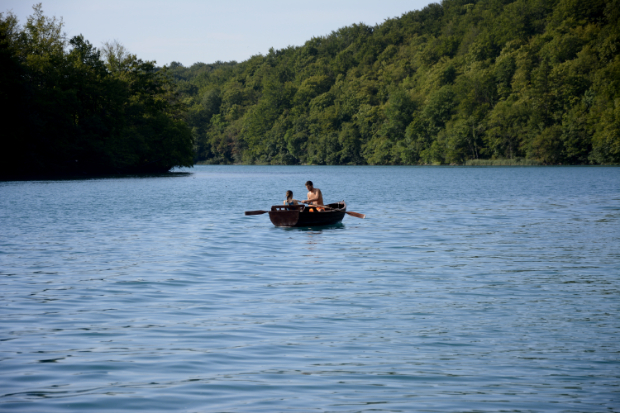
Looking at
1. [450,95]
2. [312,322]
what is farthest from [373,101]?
[312,322]

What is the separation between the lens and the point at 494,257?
17188 mm

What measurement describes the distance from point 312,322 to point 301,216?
47.7ft

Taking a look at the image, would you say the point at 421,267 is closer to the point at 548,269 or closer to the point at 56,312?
the point at 548,269

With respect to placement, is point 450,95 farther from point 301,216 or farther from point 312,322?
point 312,322

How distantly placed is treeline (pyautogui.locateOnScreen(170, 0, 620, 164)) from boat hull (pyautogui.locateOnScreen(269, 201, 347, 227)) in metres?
82.0

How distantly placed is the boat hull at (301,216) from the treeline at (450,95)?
269ft

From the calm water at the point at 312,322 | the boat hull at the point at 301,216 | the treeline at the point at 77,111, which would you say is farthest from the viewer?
the treeline at the point at 77,111

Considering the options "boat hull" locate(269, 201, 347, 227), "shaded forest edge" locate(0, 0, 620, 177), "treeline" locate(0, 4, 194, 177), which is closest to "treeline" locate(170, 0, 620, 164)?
"shaded forest edge" locate(0, 0, 620, 177)

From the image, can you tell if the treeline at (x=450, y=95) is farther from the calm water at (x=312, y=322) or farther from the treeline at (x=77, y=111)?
the calm water at (x=312, y=322)

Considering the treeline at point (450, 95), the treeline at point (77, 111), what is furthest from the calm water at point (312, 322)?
the treeline at point (450, 95)

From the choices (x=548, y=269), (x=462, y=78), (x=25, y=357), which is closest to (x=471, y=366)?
(x=25, y=357)

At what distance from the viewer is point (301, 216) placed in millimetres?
24625

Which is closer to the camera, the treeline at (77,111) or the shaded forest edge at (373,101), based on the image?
the treeline at (77,111)

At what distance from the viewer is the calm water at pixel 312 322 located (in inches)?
277
